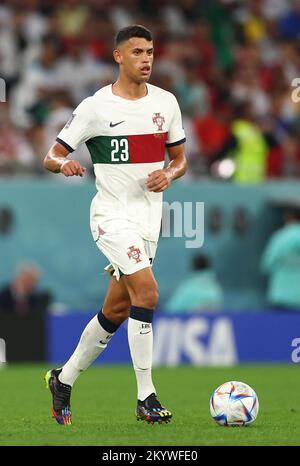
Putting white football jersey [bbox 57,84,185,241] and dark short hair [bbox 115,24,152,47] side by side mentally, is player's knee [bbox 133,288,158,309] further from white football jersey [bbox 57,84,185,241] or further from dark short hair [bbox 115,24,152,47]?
dark short hair [bbox 115,24,152,47]

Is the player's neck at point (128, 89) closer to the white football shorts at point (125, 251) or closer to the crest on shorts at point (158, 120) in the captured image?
the crest on shorts at point (158, 120)

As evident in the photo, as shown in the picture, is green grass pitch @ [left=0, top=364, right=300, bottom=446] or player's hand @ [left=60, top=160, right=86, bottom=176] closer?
green grass pitch @ [left=0, top=364, right=300, bottom=446]

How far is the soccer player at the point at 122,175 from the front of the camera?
9.32m

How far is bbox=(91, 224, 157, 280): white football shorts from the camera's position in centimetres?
919

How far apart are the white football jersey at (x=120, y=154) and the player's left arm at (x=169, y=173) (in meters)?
0.14

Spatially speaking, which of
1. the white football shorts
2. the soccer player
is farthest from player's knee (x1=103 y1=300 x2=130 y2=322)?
the white football shorts

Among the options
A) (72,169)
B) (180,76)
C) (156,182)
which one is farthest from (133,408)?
(180,76)

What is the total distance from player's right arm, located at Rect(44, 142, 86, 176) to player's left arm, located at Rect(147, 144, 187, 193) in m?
0.53

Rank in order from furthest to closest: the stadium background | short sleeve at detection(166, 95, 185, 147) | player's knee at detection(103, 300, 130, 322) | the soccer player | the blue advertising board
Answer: the stadium background < the blue advertising board < short sleeve at detection(166, 95, 185, 147) < player's knee at detection(103, 300, 130, 322) < the soccer player

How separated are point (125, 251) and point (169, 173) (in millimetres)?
670

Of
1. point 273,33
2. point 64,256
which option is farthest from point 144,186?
point 273,33

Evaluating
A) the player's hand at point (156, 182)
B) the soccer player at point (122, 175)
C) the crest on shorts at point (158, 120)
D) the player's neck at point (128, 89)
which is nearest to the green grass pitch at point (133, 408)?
the soccer player at point (122, 175)

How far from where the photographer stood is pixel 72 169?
8984 mm
